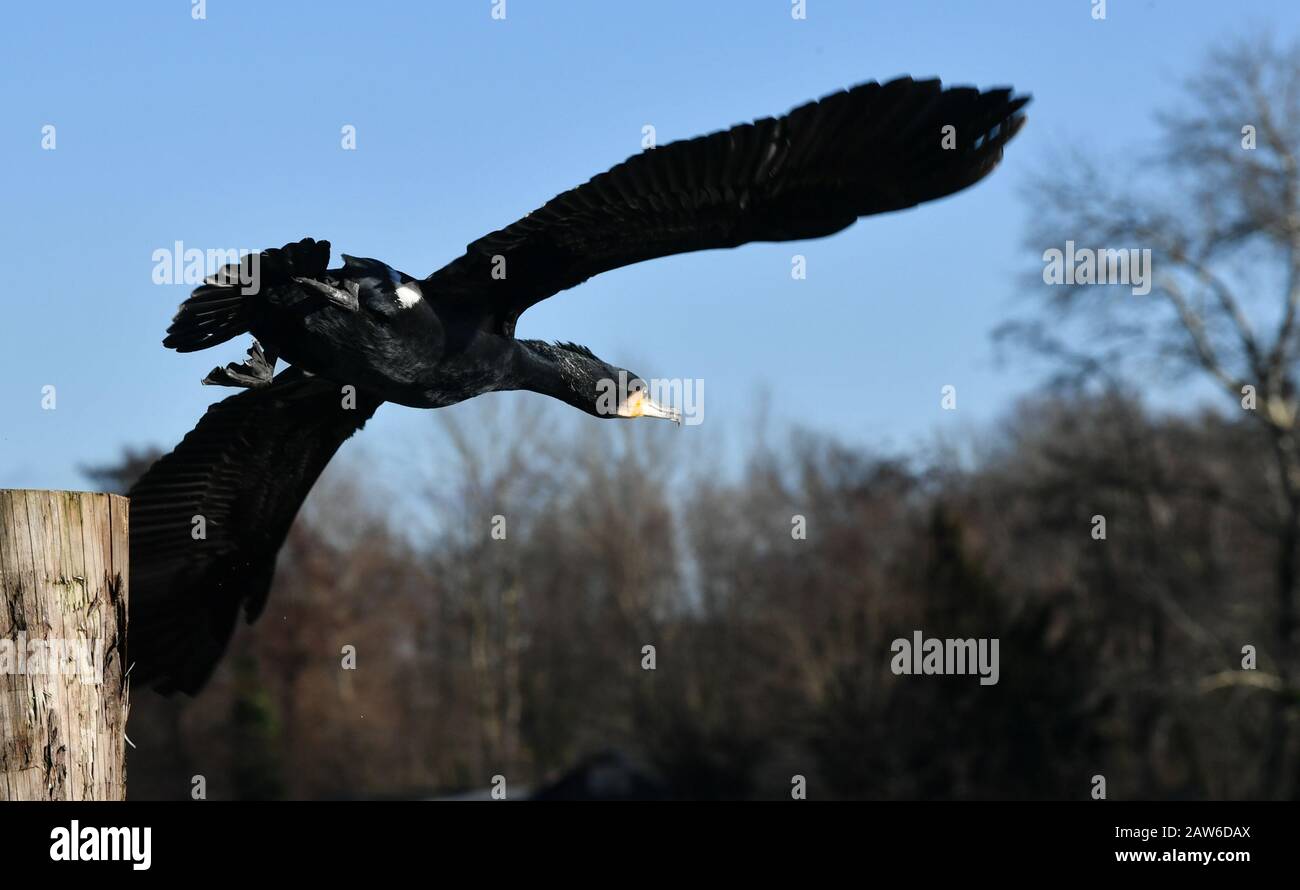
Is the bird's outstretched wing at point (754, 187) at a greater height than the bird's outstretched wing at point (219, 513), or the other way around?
the bird's outstretched wing at point (754, 187)

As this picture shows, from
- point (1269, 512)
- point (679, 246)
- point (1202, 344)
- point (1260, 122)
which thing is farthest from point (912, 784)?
point (679, 246)

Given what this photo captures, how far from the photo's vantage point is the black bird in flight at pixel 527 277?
621 cm

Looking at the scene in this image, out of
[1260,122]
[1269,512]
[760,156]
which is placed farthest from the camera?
[1269,512]

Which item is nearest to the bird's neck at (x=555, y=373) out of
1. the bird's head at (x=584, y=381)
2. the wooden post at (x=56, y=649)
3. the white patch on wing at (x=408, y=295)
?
the bird's head at (x=584, y=381)

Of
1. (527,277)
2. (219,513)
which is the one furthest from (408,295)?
(219,513)

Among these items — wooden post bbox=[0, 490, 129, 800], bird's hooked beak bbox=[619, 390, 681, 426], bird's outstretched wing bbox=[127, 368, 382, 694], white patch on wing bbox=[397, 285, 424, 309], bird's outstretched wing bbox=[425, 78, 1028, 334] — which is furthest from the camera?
bird's outstretched wing bbox=[127, 368, 382, 694]

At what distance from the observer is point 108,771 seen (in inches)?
223

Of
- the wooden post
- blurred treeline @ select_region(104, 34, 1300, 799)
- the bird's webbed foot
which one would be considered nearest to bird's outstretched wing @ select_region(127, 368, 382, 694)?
the bird's webbed foot

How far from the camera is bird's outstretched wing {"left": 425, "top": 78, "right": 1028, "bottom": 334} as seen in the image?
610 centimetres

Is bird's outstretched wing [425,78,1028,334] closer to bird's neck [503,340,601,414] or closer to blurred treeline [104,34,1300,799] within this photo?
bird's neck [503,340,601,414]

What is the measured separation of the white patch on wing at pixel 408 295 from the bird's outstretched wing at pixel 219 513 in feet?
3.32

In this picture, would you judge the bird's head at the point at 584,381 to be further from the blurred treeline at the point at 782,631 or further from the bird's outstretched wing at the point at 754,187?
the blurred treeline at the point at 782,631
